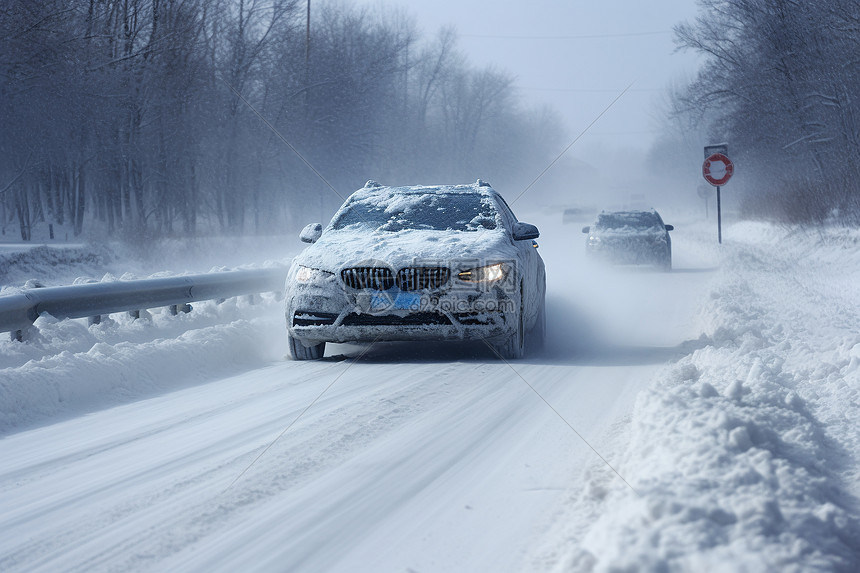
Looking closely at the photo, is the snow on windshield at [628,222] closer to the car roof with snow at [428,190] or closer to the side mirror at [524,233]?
the car roof with snow at [428,190]

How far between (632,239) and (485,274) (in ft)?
50.8

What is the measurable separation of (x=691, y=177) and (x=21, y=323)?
12948cm

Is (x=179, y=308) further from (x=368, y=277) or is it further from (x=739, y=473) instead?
(x=739, y=473)

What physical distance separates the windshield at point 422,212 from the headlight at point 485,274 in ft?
3.64

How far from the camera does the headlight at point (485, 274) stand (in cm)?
830

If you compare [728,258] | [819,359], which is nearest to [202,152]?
[728,258]

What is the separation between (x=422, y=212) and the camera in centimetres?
977

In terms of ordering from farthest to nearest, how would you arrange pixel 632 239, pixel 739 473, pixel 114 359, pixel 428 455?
pixel 632 239
pixel 114 359
pixel 428 455
pixel 739 473

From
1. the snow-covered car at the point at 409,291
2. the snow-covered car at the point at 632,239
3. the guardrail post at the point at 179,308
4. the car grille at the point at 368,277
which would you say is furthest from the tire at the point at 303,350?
the snow-covered car at the point at 632,239

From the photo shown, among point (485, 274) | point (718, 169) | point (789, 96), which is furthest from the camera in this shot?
point (789, 96)

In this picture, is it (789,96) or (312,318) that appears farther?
(789,96)

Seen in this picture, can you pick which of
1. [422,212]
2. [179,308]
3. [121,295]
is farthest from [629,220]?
[121,295]

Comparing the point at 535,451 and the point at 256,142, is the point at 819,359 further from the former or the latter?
the point at 256,142

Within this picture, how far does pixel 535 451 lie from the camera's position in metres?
5.07
